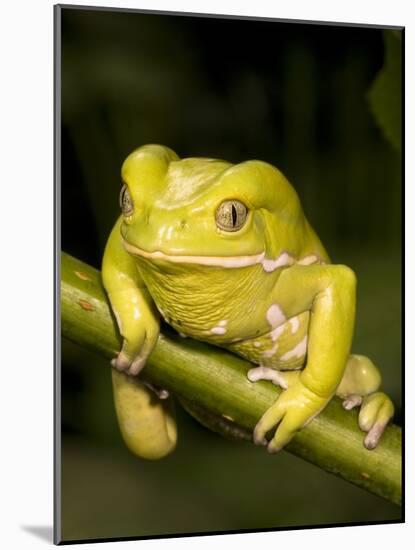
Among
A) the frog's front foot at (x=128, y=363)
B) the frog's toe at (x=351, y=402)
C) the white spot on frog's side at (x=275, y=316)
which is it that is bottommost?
the frog's toe at (x=351, y=402)

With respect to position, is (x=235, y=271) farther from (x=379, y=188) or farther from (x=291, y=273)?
(x=379, y=188)

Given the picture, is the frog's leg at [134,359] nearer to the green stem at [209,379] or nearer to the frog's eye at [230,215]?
the green stem at [209,379]

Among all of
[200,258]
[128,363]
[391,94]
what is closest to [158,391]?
[128,363]

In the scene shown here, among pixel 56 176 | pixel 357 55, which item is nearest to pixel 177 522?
pixel 56 176

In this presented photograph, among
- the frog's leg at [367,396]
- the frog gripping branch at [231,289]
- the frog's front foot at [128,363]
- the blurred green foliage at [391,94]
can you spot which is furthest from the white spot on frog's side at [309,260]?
the blurred green foliage at [391,94]

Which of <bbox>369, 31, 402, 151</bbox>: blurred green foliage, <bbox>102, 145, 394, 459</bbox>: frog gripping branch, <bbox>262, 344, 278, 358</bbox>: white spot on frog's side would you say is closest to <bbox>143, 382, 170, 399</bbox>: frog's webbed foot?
<bbox>102, 145, 394, 459</bbox>: frog gripping branch
